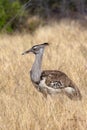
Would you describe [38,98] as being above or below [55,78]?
below

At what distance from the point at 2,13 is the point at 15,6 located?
80 centimetres

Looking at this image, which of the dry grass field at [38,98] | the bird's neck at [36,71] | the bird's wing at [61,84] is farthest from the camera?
the bird's neck at [36,71]

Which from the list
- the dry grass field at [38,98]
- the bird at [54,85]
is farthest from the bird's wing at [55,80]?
the dry grass field at [38,98]

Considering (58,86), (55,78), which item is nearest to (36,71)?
(55,78)

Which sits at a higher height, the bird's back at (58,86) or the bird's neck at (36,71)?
the bird's neck at (36,71)

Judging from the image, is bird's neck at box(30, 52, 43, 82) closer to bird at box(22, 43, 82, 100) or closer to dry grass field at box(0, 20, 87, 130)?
bird at box(22, 43, 82, 100)

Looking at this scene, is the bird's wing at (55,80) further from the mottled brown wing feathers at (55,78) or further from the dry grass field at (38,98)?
the dry grass field at (38,98)

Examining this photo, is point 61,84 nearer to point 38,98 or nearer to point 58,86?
point 58,86

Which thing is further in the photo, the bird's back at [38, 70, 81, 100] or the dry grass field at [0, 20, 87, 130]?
the bird's back at [38, 70, 81, 100]

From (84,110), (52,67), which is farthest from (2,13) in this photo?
(84,110)

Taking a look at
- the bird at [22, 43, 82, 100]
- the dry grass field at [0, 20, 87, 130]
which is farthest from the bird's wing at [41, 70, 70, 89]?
the dry grass field at [0, 20, 87, 130]

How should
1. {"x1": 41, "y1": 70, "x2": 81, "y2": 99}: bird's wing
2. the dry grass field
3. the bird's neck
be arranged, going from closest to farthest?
the dry grass field, {"x1": 41, "y1": 70, "x2": 81, "y2": 99}: bird's wing, the bird's neck

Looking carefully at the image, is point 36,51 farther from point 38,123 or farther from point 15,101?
point 38,123

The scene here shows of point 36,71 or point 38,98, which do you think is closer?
point 38,98
